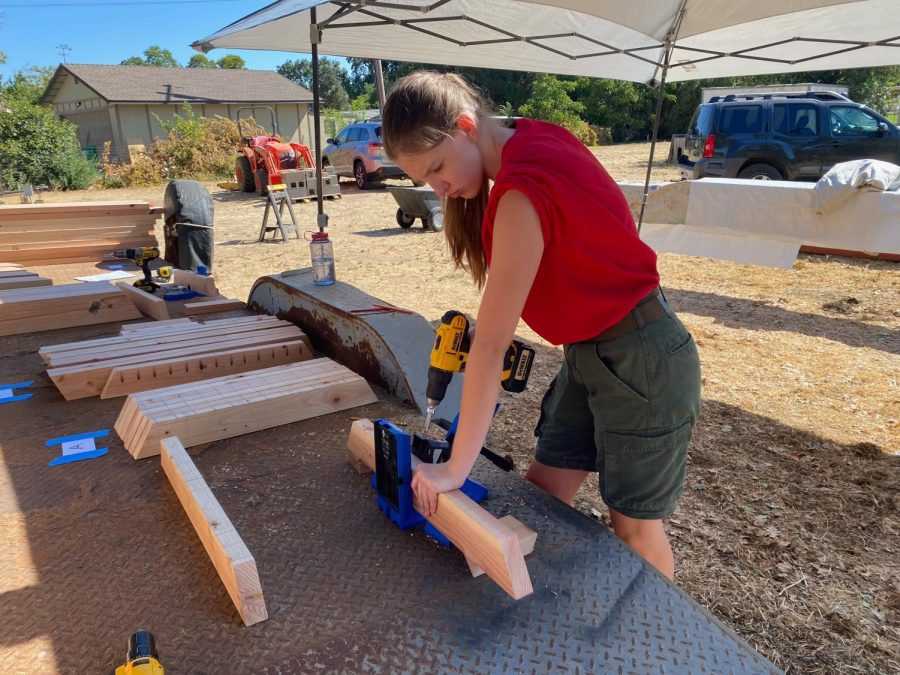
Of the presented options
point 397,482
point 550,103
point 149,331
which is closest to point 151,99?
point 550,103

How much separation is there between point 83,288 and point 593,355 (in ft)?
13.3

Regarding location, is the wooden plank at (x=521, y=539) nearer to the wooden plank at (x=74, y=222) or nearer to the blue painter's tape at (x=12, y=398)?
the blue painter's tape at (x=12, y=398)

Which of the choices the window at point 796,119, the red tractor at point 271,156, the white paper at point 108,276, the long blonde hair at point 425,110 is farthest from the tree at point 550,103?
the long blonde hair at point 425,110

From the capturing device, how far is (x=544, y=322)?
5.67 feet

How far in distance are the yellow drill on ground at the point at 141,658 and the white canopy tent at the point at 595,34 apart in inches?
143

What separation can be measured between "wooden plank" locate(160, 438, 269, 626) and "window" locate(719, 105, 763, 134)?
12.1 meters

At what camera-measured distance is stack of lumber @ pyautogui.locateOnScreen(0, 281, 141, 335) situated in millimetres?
4020

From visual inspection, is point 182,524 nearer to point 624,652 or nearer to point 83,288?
point 624,652

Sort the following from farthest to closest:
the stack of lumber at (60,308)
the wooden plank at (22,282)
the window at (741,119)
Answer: the window at (741,119) < the wooden plank at (22,282) < the stack of lumber at (60,308)

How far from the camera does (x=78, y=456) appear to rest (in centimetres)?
244

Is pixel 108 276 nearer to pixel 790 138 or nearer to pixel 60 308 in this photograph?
pixel 60 308

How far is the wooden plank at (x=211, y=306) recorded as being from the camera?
4.50 meters

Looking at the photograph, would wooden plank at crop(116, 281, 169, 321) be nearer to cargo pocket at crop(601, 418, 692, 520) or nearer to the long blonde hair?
the long blonde hair

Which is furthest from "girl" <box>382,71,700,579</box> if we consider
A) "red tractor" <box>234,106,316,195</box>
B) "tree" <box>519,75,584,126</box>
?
"tree" <box>519,75,584,126</box>
